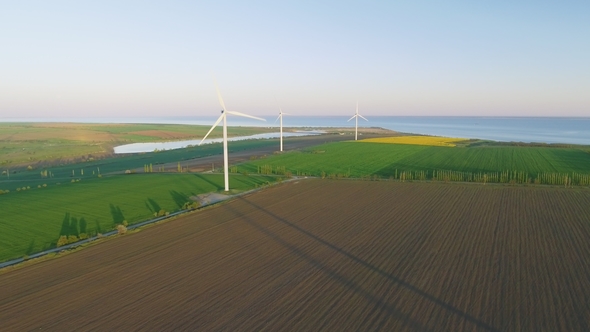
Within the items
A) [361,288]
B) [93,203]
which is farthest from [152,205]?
[361,288]

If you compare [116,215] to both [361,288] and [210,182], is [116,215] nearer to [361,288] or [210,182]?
[210,182]

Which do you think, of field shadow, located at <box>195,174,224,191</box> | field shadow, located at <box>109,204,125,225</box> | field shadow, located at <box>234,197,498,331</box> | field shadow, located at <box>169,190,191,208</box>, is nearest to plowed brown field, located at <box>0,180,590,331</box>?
field shadow, located at <box>234,197,498,331</box>

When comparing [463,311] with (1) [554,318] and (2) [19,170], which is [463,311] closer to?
(1) [554,318]

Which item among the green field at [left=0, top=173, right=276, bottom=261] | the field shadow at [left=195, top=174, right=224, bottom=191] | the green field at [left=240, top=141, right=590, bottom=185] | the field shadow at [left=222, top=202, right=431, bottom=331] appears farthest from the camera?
the green field at [left=240, top=141, right=590, bottom=185]

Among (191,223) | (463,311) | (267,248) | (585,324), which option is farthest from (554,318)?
(191,223)

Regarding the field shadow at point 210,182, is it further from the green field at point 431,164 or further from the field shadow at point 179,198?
the green field at point 431,164

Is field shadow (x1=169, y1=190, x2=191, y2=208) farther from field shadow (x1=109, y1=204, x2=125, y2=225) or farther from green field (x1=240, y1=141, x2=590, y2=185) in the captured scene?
green field (x1=240, y1=141, x2=590, y2=185)

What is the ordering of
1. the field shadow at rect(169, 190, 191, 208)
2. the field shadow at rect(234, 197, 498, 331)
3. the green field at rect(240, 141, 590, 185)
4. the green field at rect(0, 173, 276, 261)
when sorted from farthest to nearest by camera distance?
the green field at rect(240, 141, 590, 185)
the field shadow at rect(169, 190, 191, 208)
the green field at rect(0, 173, 276, 261)
the field shadow at rect(234, 197, 498, 331)

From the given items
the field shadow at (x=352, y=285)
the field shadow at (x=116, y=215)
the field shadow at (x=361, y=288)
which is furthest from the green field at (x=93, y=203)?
the field shadow at (x=352, y=285)
